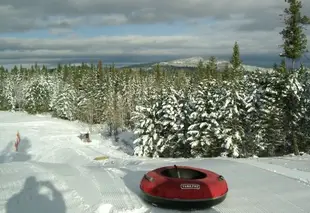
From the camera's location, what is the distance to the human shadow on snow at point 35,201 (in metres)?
8.32

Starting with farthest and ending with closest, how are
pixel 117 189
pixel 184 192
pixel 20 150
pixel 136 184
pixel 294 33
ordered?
pixel 20 150, pixel 294 33, pixel 136 184, pixel 117 189, pixel 184 192

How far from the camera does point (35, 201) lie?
8742mm

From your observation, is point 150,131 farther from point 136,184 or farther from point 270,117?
point 136,184

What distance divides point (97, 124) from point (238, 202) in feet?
196

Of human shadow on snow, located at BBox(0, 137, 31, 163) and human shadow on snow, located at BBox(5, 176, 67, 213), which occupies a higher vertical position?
human shadow on snow, located at BBox(5, 176, 67, 213)

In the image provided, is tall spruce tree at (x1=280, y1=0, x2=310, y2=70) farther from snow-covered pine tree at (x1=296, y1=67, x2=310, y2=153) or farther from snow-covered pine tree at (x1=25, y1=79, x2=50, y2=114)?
snow-covered pine tree at (x1=25, y1=79, x2=50, y2=114)

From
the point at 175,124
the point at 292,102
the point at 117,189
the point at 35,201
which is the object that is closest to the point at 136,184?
the point at 117,189

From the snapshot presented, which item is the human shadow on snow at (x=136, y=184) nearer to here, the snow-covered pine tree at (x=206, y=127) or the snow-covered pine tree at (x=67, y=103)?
the snow-covered pine tree at (x=206, y=127)

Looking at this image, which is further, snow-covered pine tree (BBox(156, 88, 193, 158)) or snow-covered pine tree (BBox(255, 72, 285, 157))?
snow-covered pine tree (BBox(156, 88, 193, 158))

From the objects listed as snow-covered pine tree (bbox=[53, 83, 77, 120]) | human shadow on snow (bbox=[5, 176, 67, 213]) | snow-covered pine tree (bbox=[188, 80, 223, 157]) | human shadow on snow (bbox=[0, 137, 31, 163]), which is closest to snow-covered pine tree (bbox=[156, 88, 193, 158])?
snow-covered pine tree (bbox=[188, 80, 223, 157])

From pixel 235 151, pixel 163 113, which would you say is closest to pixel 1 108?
pixel 163 113

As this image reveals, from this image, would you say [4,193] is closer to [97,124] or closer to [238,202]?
[238,202]

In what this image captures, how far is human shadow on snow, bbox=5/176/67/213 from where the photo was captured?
27.3ft

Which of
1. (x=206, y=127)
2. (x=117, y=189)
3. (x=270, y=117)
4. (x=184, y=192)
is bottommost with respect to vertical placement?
(x=206, y=127)
